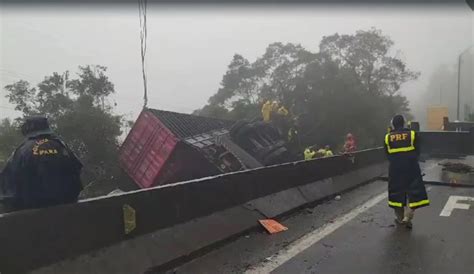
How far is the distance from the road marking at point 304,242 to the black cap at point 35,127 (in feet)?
7.63

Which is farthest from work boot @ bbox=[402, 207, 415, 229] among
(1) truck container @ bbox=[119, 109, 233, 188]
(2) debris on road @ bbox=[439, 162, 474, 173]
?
(1) truck container @ bbox=[119, 109, 233, 188]

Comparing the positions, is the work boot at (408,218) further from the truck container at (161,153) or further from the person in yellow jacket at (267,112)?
the person in yellow jacket at (267,112)

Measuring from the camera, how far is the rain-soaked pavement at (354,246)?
208 inches

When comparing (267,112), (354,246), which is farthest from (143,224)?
(267,112)

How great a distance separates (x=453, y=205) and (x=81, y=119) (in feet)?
52.8

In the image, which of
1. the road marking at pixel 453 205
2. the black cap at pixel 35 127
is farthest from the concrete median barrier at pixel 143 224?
the road marking at pixel 453 205

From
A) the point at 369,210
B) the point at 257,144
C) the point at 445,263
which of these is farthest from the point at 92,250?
the point at 257,144

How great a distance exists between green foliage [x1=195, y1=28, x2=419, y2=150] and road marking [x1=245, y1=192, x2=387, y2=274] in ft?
96.3

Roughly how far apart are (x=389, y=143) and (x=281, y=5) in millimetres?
3425

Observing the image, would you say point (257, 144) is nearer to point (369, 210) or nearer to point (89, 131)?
point (89, 131)

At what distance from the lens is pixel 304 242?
253 inches

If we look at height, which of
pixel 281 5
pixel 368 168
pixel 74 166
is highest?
pixel 281 5

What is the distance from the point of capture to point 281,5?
5.62 metres

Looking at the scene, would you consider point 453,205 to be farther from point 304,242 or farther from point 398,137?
point 304,242
